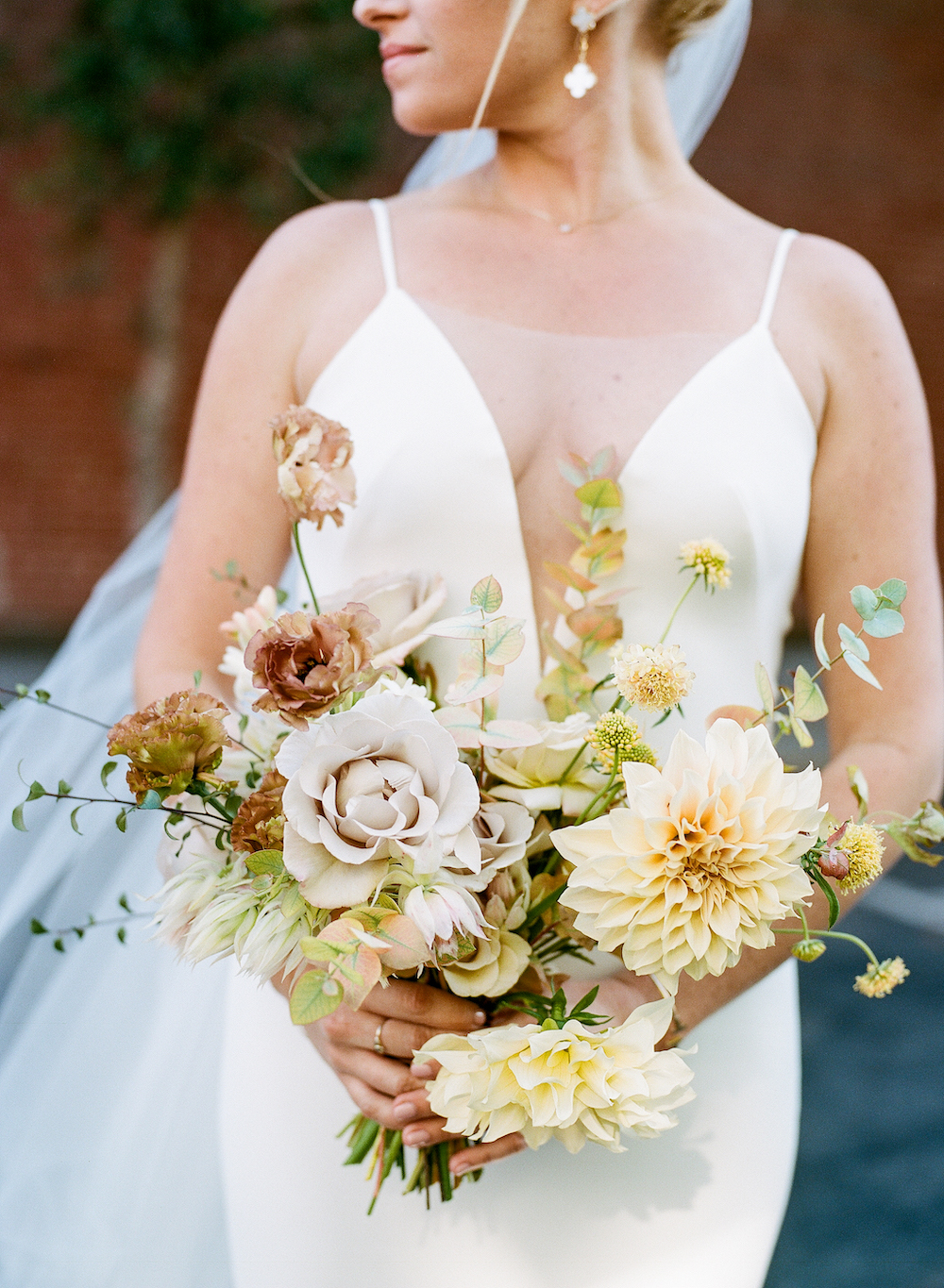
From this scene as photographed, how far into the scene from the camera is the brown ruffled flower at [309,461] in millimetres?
1104

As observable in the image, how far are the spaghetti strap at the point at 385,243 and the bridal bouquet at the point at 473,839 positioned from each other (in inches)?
22.2

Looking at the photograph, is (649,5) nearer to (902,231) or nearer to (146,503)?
(146,503)

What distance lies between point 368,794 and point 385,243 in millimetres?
931

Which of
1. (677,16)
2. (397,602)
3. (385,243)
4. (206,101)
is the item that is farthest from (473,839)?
(206,101)

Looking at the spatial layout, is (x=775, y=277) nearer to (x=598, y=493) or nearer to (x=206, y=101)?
(x=598, y=493)

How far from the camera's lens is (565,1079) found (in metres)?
1.00

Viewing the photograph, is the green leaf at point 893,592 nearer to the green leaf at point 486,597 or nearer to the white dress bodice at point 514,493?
the green leaf at point 486,597

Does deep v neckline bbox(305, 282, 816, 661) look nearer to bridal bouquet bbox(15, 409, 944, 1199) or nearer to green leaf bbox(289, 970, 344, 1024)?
bridal bouquet bbox(15, 409, 944, 1199)

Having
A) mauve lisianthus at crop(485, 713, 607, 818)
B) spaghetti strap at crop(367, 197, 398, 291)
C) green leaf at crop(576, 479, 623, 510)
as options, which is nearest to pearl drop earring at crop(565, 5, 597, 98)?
spaghetti strap at crop(367, 197, 398, 291)

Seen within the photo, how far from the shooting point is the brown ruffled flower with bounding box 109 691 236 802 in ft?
3.15

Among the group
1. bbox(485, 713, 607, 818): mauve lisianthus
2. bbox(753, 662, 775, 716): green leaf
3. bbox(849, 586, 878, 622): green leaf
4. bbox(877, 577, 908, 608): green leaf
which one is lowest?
bbox(485, 713, 607, 818): mauve lisianthus

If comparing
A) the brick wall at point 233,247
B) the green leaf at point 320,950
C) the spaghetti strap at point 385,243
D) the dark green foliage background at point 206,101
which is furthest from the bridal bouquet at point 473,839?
the brick wall at point 233,247

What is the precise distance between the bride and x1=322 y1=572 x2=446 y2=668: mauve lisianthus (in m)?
0.19

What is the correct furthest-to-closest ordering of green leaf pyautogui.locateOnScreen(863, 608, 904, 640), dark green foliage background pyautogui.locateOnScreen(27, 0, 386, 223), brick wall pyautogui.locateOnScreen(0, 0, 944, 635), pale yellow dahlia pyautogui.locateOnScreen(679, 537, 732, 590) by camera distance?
brick wall pyautogui.locateOnScreen(0, 0, 944, 635)
dark green foliage background pyautogui.locateOnScreen(27, 0, 386, 223)
pale yellow dahlia pyautogui.locateOnScreen(679, 537, 732, 590)
green leaf pyautogui.locateOnScreen(863, 608, 904, 640)
